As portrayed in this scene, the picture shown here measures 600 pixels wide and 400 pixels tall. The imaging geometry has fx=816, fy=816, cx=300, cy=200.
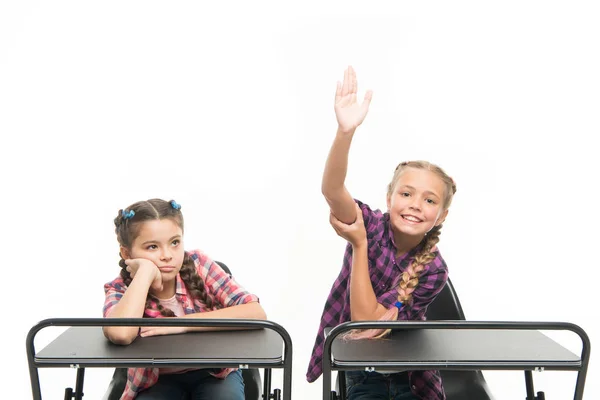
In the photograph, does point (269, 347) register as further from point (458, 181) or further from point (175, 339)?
point (458, 181)

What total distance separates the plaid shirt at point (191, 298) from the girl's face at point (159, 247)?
0.09 metres

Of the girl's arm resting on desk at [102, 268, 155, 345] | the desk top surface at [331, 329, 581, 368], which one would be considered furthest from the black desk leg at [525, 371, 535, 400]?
the girl's arm resting on desk at [102, 268, 155, 345]

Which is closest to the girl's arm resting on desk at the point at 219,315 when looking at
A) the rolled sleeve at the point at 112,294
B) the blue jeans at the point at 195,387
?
the rolled sleeve at the point at 112,294

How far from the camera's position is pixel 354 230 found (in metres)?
2.25

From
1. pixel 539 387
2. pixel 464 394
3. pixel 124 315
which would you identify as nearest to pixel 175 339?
pixel 124 315

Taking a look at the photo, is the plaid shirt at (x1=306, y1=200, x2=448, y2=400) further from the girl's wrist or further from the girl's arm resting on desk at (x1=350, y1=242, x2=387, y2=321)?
the girl's wrist

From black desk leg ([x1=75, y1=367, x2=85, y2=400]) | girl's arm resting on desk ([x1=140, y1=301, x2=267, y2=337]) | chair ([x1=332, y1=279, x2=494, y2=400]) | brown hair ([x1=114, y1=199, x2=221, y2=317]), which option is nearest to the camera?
girl's arm resting on desk ([x1=140, y1=301, x2=267, y2=337])

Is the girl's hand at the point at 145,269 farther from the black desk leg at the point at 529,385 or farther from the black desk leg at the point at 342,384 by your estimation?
the black desk leg at the point at 529,385

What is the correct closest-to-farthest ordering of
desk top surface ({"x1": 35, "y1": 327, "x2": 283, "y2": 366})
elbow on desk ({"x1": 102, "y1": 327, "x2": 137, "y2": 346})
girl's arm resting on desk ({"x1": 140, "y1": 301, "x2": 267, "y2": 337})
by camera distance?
1. desk top surface ({"x1": 35, "y1": 327, "x2": 283, "y2": 366})
2. elbow on desk ({"x1": 102, "y1": 327, "x2": 137, "y2": 346})
3. girl's arm resting on desk ({"x1": 140, "y1": 301, "x2": 267, "y2": 337})

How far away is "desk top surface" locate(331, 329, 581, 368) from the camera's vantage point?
6.26 ft

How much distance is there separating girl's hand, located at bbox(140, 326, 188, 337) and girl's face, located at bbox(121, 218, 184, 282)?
0.71 ft

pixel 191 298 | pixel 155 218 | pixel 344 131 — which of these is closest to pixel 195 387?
pixel 191 298

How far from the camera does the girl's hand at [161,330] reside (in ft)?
6.87

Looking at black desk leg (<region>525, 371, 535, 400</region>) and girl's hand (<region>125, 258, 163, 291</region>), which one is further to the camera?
black desk leg (<region>525, 371, 535, 400</region>)
